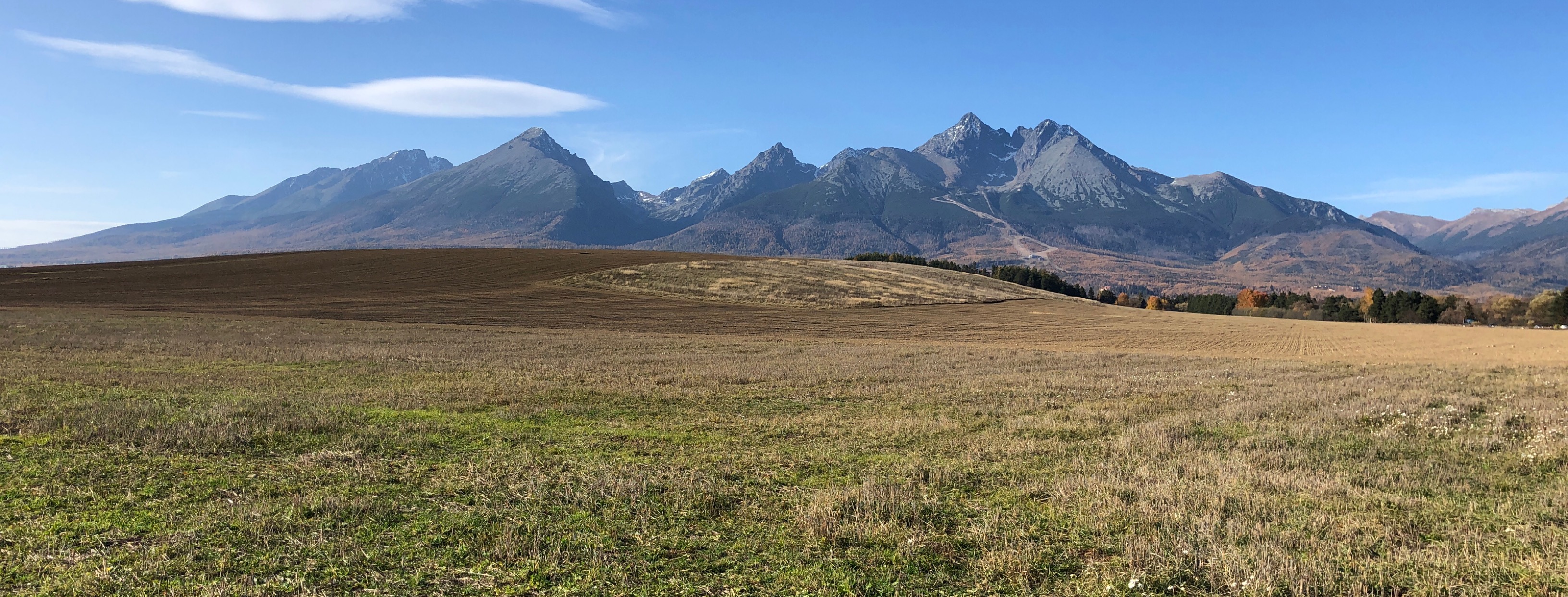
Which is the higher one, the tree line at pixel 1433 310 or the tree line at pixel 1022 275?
the tree line at pixel 1022 275

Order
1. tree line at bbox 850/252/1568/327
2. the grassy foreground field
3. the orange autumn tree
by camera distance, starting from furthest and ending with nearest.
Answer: the orange autumn tree
tree line at bbox 850/252/1568/327
the grassy foreground field

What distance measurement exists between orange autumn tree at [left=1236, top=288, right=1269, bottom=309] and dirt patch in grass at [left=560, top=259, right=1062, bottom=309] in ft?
240

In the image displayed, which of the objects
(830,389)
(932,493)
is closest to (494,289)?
(830,389)

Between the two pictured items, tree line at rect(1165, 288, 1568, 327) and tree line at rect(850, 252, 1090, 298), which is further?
tree line at rect(850, 252, 1090, 298)

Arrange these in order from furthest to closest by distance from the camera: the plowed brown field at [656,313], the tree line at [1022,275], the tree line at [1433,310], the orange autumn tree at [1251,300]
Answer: the orange autumn tree at [1251,300] → the tree line at [1022,275] → the tree line at [1433,310] → the plowed brown field at [656,313]

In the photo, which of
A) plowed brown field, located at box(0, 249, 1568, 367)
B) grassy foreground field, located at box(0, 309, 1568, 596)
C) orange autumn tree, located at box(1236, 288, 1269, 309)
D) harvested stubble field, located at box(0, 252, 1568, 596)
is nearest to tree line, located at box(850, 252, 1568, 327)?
orange autumn tree, located at box(1236, 288, 1269, 309)

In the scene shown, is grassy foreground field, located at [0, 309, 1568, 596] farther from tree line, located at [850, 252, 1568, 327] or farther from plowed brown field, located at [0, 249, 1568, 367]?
tree line, located at [850, 252, 1568, 327]

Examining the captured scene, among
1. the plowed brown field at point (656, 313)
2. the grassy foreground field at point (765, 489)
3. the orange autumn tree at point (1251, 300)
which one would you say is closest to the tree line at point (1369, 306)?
the orange autumn tree at point (1251, 300)

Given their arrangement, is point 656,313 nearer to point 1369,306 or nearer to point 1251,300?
point 1369,306

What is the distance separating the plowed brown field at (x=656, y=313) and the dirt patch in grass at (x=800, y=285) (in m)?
3.52

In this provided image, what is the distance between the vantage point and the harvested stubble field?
696cm

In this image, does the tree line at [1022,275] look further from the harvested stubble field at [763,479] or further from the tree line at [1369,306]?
the harvested stubble field at [763,479]

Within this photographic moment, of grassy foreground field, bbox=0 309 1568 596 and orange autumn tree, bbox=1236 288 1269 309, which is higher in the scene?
orange autumn tree, bbox=1236 288 1269 309

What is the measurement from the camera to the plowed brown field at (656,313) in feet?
183
